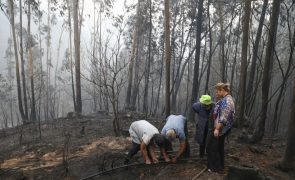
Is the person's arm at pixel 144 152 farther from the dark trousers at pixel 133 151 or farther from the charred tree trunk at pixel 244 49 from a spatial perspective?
the charred tree trunk at pixel 244 49

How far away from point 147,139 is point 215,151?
1250 mm

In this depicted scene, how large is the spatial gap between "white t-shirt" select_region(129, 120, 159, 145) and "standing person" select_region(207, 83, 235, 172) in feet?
3.55

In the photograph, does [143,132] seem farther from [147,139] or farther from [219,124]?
[219,124]

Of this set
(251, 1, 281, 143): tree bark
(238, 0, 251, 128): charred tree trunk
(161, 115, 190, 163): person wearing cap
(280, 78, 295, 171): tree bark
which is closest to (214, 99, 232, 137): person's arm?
(161, 115, 190, 163): person wearing cap

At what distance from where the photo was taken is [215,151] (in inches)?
234

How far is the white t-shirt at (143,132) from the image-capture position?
637 centimetres

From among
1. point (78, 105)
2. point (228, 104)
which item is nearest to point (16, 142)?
point (78, 105)

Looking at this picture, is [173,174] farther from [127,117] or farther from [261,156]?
[127,117]

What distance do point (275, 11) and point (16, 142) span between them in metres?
9.08

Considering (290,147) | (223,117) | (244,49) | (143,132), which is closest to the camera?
(223,117)

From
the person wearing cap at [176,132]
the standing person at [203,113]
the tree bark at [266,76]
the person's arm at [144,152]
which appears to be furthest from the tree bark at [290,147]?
the person's arm at [144,152]

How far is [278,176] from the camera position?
6301mm

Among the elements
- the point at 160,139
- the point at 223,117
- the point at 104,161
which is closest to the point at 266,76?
the point at 223,117

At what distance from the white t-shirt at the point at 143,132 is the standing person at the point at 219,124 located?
1084 millimetres
